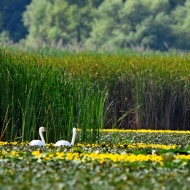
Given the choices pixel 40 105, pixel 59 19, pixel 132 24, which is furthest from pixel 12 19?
pixel 40 105

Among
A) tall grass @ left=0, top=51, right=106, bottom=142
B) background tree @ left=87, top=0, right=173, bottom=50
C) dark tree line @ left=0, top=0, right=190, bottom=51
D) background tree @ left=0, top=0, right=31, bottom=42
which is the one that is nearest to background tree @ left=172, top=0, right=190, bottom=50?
dark tree line @ left=0, top=0, right=190, bottom=51

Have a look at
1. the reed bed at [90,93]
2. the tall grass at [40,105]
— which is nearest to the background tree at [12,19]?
the reed bed at [90,93]

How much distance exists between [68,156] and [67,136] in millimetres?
3604

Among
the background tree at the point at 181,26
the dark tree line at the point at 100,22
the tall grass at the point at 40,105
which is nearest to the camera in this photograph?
the tall grass at the point at 40,105

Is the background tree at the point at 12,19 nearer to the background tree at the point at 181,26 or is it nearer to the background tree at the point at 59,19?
the background tree at the point at 59,19

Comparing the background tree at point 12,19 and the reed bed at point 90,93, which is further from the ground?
the background tree at point 12,19

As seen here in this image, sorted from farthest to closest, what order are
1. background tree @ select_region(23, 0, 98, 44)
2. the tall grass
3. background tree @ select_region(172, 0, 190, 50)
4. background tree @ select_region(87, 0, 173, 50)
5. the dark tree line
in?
background tree @ select_region(23, 0, 98, 44) → the dark tree line → background tree @ select_region(172, 0, 190, 50) → background tree @ select_region(87, 0, 173, 50) → the tall grass

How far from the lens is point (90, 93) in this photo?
16.6 meters

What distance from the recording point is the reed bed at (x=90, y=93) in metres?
13.4

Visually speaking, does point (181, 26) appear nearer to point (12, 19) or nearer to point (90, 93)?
point (12, 19)

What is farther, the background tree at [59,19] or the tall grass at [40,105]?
the background tree at [59,19]

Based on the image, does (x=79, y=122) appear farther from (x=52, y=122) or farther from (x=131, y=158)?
(x=131, y=158)

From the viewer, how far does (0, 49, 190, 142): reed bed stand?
13.4 m

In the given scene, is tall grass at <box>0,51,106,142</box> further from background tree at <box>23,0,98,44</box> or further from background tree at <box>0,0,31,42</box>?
background tree at <box>0,0,31,42</box>
